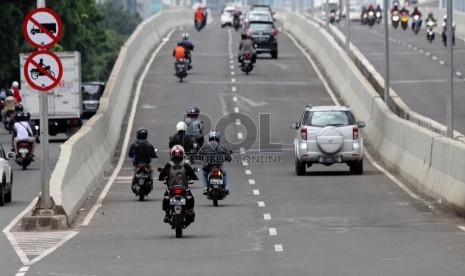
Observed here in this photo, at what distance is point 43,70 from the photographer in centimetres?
2573

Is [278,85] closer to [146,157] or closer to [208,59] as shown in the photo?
[208,59]

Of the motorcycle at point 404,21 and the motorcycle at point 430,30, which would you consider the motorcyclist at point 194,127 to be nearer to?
the motorcycle at point 430,30

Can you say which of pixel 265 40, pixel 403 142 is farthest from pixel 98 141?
pixel 265 40

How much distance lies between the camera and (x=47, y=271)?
18656 mm

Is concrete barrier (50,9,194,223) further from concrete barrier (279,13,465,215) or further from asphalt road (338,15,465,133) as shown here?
asphalt road (338,15,465,133)

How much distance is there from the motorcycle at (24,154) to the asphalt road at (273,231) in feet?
8.65

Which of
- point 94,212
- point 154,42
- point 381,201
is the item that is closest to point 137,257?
point 94,212

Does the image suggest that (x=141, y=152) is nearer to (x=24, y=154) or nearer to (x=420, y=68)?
(x=24, y=154)

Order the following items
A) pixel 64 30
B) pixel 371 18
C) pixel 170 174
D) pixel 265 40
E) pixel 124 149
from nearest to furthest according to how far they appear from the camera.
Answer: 1. pixel 170 174
2. pixel 124 149
3. pixel 265 40
4. pixel 64 30
5. pixel 371 18

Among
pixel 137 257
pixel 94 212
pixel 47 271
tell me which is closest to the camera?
pixel 47 271

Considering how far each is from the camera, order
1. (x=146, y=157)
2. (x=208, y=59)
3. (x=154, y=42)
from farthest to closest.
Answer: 1. (x=154, y=42)
2. (x=208, y=59)
3. (x=146, y=157)

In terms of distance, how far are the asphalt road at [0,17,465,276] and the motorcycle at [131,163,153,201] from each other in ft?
0.90

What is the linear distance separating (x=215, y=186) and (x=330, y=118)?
28.1 ft

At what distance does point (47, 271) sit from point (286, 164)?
23.4m
